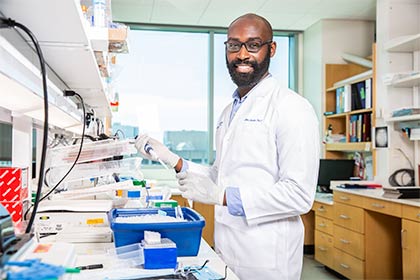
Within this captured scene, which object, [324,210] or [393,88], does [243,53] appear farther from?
[324,210]

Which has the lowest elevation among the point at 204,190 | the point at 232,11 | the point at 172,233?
the point at 172,233

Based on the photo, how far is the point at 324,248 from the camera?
397 cm

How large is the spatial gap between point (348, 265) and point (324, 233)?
504mm

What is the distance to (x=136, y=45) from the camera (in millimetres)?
5340

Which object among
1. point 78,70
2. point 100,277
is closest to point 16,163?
point 78,70

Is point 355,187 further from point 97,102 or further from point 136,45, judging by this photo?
point 136,45

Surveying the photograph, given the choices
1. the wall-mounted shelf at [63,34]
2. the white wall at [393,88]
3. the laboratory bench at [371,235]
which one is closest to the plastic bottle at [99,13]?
the wall-mounted shelf at [63,34]

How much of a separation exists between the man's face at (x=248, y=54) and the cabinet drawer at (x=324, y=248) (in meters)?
2.57

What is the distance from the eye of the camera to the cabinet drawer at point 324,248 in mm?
3850

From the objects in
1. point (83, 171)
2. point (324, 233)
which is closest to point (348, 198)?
point (324, 233)

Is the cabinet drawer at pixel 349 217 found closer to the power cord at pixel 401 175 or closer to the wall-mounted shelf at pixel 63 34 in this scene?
the power cord at pixel 401 175

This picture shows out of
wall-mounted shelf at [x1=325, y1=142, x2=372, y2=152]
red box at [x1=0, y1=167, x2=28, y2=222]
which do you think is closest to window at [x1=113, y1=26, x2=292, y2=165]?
wall-mounted shelf at [x1=325, y1=142, x2=372, y2=152]

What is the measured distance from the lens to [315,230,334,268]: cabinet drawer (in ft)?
12.6

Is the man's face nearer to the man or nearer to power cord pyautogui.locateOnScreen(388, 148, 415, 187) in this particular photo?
the man
